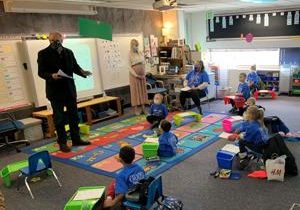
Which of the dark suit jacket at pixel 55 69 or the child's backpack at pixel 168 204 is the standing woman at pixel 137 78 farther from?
the child's backpack at pixel 168 204

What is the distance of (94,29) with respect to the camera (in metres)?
3.93

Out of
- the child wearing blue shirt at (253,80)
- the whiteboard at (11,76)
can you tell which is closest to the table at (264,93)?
the child wearing blue shirt at (253,80)

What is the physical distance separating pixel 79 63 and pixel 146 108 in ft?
5.97

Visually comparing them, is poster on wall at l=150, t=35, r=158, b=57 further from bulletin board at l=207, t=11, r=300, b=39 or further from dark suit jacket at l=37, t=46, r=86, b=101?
dark suit jacket at l=37, t=46, r=86, b=101

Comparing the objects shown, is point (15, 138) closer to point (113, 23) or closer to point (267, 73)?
point (113, 23)

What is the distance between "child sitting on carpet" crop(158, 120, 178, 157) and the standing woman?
2.48 m

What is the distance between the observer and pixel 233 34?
27.2ft

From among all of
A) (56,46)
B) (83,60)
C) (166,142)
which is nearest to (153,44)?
(83,60)

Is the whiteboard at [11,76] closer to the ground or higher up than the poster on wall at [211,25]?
closer to the ground

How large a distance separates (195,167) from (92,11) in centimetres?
411

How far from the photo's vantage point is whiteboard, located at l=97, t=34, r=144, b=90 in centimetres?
662

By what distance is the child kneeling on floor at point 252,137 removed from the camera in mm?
3512

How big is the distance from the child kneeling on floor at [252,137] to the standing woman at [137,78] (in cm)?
313

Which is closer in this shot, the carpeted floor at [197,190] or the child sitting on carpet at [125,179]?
the child sitting on carpet at [125,179]
